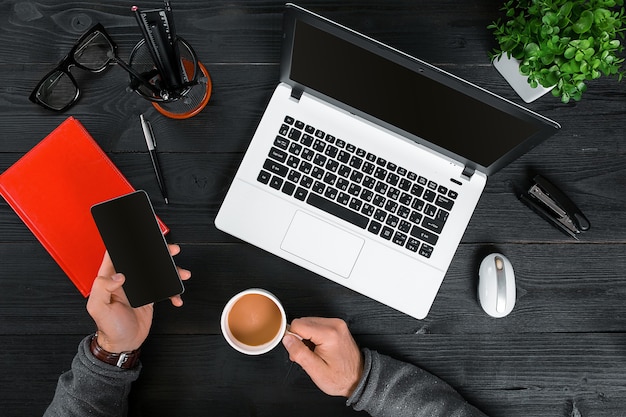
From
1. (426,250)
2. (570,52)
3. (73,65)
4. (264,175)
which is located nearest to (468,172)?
(426,250)

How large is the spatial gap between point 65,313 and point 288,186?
517 mm

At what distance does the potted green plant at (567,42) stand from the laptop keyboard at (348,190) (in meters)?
0.28

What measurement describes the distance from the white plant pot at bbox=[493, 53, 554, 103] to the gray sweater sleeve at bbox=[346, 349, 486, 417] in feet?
1.95

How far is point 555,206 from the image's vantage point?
3.44 feet

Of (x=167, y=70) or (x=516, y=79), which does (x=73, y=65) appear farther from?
(x=516, y=79)

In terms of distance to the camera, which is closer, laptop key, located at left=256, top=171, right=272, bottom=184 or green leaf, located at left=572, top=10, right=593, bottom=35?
green leaf, located at left=572, top=10, right=593, bottom=35

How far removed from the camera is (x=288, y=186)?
1.01m

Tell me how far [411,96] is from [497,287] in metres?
0.40

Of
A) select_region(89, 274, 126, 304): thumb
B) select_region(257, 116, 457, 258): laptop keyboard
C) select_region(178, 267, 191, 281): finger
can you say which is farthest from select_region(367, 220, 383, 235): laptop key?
select_region(89, 274, 126, 304): thumb

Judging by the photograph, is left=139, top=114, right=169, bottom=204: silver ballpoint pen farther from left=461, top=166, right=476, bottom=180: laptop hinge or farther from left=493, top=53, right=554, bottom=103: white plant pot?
left=493, top=53, right=554, bottom=103: white plant pot

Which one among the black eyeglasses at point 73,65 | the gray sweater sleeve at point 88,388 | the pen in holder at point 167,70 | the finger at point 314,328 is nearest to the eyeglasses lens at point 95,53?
the black eyeglasses at point 73,65

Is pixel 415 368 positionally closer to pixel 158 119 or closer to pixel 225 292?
pixel 225 292

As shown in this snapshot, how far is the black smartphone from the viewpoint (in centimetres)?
93

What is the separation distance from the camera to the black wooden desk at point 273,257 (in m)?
1.05
